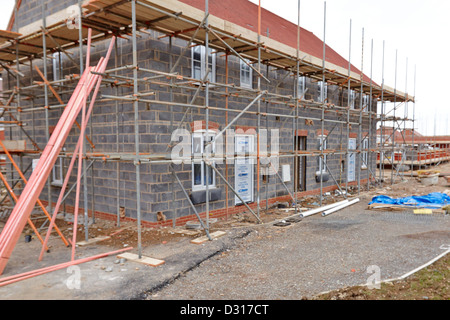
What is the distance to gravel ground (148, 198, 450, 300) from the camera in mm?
5488

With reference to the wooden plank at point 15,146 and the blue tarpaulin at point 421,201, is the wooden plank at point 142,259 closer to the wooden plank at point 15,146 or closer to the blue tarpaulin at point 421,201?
the wooden plank at point 15,146

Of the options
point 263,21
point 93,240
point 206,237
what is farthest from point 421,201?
point 93,240

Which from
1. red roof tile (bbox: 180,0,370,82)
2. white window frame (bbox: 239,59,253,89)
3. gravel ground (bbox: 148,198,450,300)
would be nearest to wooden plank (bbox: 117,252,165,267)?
gravel ground (bbox: 148,198,450,300)

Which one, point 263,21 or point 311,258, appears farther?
point 263,21

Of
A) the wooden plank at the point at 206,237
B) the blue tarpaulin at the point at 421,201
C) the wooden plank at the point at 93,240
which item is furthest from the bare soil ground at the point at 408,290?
the blue tarpaulin at the point at 421,201

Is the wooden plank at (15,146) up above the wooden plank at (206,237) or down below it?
above

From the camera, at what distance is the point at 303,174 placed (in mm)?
14672

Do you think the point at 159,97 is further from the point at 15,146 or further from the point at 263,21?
the point at 263,21

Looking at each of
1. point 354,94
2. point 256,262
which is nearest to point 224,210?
point 256,262

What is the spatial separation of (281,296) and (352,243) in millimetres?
3575

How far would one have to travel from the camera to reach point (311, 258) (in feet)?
23.0

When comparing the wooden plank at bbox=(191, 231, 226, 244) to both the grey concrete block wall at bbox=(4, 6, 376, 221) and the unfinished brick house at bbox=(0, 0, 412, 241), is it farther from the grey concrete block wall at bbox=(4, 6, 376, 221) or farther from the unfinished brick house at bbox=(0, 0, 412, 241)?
the grey concrete block wall at bbox=(4, 6, 376, 221)

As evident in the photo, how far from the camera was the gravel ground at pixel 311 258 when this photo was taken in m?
5.49
